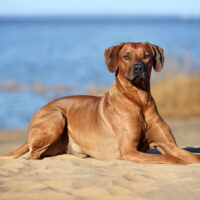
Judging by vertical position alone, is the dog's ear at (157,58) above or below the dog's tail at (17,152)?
above

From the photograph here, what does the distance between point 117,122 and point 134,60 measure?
83 centimetres

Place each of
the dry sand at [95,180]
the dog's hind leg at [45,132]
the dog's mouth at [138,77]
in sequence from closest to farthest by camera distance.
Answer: the dry sand at [95,180]
the dog's mouth at [138,77]
the dog's hind leg at [45,132]

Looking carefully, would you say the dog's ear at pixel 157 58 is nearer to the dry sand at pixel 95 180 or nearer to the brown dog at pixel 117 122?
the brown dog at pixel 117 122

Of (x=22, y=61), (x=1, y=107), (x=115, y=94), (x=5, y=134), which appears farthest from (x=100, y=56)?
(x=115, y=94)

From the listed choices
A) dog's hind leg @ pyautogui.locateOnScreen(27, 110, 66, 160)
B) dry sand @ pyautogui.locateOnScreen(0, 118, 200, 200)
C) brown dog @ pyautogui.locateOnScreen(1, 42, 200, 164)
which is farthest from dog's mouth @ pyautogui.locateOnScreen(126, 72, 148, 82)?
dog's hind leg @ pyautogui.locateOnScreen(27, 110, 66, 160)

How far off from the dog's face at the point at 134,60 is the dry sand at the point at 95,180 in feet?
3.65

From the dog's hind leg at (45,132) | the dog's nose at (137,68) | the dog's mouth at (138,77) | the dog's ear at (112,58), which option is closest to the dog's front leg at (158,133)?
the dog's mouth at (138,77)

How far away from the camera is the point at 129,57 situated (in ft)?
17.5

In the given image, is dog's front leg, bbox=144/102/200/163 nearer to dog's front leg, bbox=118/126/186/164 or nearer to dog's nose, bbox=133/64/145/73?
dog's front leg, bbox=118/126/186/164

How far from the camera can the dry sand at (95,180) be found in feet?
12.2

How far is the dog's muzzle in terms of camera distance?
16.7 ft

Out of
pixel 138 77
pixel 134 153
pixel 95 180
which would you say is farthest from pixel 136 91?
pixel 95 180

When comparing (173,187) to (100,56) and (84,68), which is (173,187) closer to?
(84,68)

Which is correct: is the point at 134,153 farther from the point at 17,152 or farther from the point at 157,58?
the point at 17,152
